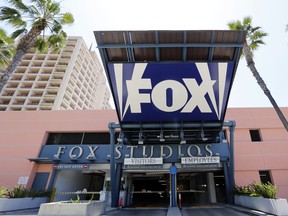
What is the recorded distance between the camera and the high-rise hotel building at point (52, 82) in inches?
1762

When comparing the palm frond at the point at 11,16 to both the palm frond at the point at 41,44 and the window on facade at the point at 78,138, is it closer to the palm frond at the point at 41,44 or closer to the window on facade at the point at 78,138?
the palm frond at the point at 41,44

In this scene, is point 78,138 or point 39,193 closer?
point 39,193

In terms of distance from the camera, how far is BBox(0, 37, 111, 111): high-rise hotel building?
147 ft

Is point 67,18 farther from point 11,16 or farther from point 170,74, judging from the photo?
point 170,74

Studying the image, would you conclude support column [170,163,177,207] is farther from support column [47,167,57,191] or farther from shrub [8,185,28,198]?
shrub [8,185,28,198]

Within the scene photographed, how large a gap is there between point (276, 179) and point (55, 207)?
654 inches

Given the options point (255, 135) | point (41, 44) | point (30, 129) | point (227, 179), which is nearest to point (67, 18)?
point (41, 44)

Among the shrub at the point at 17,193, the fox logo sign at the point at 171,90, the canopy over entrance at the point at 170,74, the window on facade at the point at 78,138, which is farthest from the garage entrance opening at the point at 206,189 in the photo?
the shrub at the point at 17,193

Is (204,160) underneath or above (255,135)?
underneath

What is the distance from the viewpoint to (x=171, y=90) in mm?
10773

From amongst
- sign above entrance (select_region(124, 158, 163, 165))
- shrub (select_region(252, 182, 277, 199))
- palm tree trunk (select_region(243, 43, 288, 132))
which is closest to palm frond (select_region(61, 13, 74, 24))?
sign above entrance (select_region(124, 158, 163, 165))

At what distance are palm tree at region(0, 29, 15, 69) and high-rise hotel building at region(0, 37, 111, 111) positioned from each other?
109ft

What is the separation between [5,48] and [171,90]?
460 inches

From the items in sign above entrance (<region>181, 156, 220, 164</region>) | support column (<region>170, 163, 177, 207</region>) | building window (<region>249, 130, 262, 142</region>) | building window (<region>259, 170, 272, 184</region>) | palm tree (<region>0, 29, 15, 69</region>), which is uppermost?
palm tree (<region>0, 29, 15, 69</region>)
